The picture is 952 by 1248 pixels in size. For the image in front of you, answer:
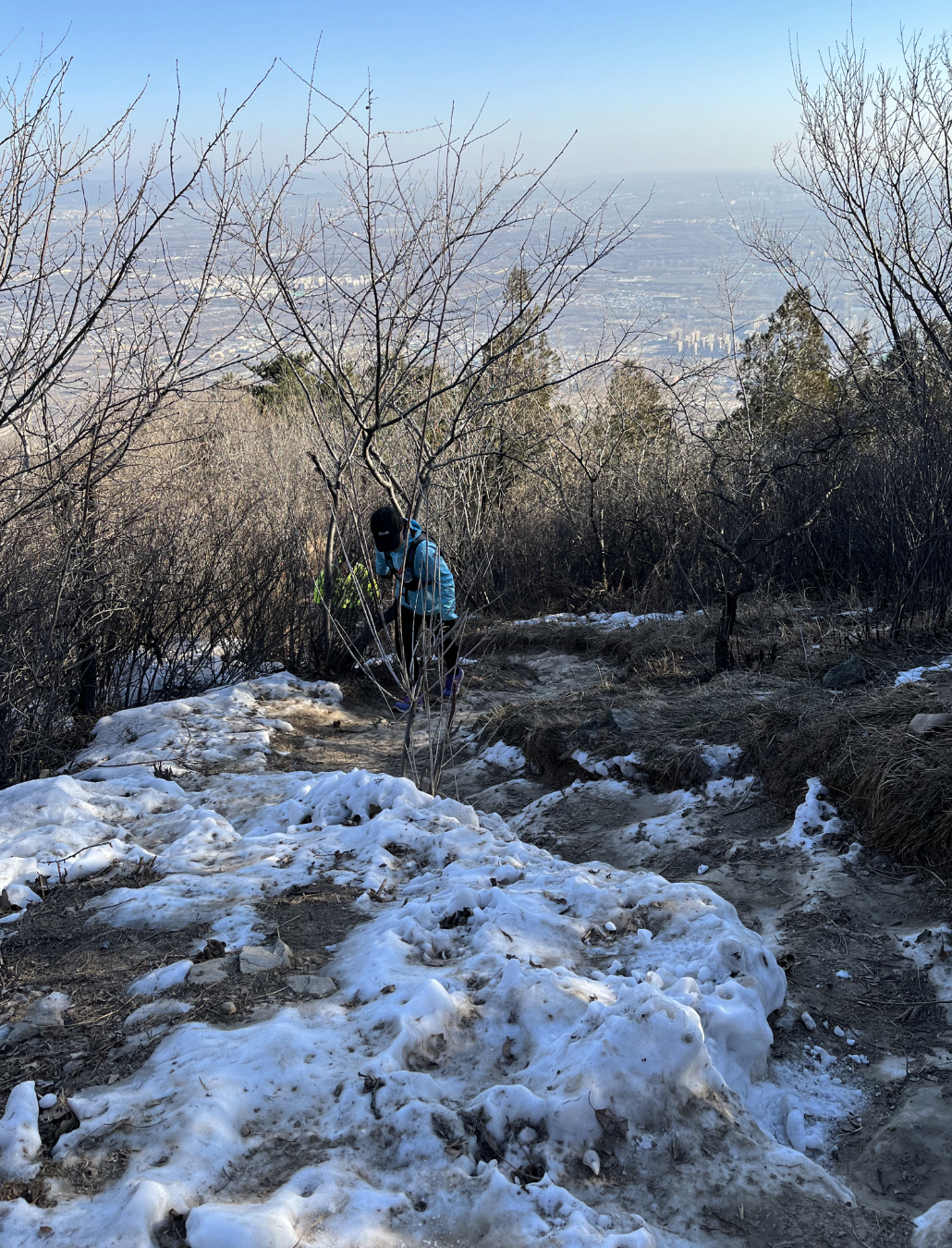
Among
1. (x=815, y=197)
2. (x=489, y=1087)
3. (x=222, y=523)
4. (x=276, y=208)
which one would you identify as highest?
(x=815, y=197)

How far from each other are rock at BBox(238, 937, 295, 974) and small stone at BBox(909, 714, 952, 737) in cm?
277

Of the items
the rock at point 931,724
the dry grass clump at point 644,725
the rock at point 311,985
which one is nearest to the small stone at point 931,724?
the rock at point 931,724

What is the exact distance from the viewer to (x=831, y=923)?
3180mm

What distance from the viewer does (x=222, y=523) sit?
7.04 m

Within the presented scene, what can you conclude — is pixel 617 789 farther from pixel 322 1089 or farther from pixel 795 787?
pixel 322 1089

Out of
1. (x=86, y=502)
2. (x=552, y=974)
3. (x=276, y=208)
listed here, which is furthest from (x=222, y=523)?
(x=552, y=974)

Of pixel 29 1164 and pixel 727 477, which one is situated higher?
pixel 727 477

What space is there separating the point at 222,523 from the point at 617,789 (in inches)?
157

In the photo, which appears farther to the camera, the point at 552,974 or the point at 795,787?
the point at 795,787

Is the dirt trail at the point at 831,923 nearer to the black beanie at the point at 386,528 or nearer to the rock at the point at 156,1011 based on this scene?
the black beanie at the point at 386,528

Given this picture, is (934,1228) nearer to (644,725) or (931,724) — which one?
(931,724)

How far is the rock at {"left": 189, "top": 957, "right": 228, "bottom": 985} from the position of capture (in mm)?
2639

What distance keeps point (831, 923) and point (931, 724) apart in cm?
110

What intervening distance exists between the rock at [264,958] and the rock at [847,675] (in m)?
3.69
